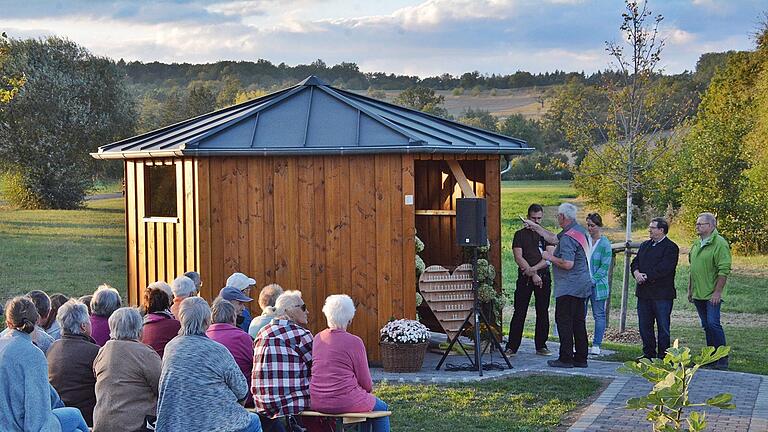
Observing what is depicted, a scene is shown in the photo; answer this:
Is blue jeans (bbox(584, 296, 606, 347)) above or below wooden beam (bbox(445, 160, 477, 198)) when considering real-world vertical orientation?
below

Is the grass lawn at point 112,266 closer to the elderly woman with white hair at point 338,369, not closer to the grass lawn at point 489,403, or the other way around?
the grass lawn at point 489,403

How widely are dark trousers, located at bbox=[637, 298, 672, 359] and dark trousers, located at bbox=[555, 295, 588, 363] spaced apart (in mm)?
679

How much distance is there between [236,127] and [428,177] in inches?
131

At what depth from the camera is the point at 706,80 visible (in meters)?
52.7

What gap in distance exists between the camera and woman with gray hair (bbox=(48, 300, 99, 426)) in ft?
21.1

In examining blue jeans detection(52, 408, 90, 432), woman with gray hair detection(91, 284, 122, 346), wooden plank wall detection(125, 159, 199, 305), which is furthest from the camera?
wooden plank wall detection(125, 159, 199, 305)

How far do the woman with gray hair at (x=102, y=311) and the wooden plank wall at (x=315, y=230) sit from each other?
11.7 ft

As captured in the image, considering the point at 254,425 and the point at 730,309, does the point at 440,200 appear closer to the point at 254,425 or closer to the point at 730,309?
the point at 730,309

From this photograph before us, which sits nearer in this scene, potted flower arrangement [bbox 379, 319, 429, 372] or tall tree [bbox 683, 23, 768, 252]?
potted flower arrangement [bbox 379, 319, 429, 372]

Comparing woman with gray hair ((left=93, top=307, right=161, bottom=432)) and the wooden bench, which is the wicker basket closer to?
the wooden bench

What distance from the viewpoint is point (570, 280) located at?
10320mm

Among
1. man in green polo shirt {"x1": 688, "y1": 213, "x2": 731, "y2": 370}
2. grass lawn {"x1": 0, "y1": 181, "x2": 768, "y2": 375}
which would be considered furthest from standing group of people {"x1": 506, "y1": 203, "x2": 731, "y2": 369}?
grass lawn {"x1": 0, "y1": 181, "x2": 768, "y2": 375}

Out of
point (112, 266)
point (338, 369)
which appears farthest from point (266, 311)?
point (112, 266)

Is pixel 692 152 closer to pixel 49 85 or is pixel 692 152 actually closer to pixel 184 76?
pixel 49 85
